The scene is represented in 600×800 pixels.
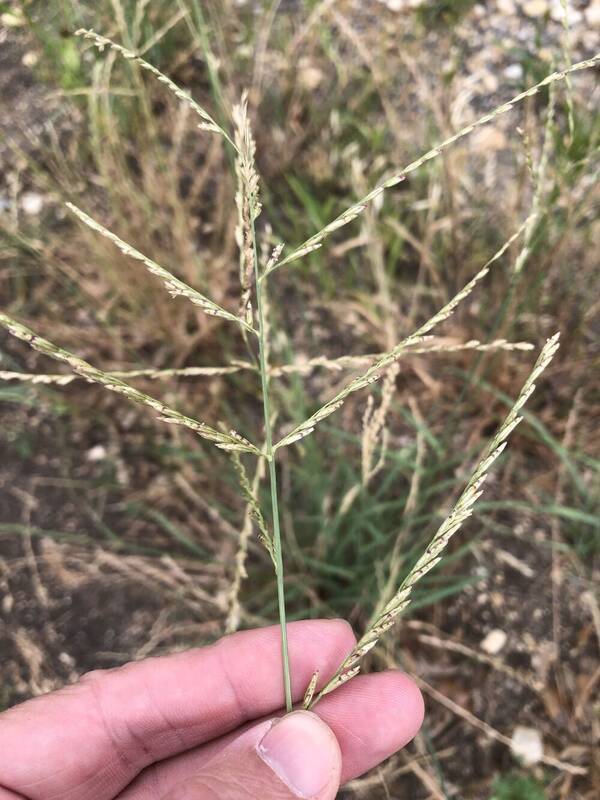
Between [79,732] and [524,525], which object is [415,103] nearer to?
[524,525]

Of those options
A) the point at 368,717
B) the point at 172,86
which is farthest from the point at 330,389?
the point at 172,86

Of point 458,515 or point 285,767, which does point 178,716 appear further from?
point 458,515

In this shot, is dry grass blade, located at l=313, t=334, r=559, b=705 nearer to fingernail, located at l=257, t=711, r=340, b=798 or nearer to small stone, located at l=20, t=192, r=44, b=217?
fingernail, located at l=257, t=711, r=340, b=798

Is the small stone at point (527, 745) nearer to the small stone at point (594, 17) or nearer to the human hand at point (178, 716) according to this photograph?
the human hand at point (178, 716)

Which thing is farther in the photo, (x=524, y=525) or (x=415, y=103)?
(x=415, y=103)

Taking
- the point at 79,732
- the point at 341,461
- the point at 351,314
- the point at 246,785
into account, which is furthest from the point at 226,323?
the point at 246,785

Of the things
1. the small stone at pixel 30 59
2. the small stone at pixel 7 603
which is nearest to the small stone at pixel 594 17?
the small stone at pixel 30 59
